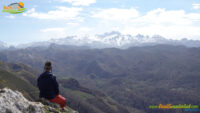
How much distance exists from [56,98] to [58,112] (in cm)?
195

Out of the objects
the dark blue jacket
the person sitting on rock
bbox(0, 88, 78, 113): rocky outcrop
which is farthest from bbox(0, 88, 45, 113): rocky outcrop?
→ the dark blue jacket

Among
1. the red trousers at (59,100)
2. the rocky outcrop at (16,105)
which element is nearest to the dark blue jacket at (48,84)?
the red trousers at (59,100)

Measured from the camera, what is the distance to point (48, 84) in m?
22.2

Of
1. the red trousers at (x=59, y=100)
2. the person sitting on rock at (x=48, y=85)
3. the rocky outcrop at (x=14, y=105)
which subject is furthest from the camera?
the red trousers at (x=59, y=100)

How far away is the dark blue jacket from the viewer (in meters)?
22.0

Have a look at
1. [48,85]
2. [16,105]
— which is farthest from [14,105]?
[48,85]

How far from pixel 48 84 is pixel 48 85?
0.42 feet

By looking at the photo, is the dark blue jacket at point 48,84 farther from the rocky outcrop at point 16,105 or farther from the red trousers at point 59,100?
the rocky outcrop at point 16,105

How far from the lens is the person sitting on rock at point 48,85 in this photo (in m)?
22.0

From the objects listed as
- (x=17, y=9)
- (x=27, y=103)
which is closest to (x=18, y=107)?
(x=27, y=103)

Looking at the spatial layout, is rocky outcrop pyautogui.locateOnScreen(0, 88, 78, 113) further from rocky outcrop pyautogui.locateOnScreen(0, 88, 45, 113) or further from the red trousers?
the red trousers

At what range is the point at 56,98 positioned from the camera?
2366 centimetres

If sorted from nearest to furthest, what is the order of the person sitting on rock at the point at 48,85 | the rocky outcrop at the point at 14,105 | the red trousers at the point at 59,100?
the rocky outcrop at the point at 14,105 → the person sitting on rock at the point at 48,85 → the red trousers at the point at 59,100

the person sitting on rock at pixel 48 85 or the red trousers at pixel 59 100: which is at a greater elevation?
the person sitting on rock at pixel 48 85
